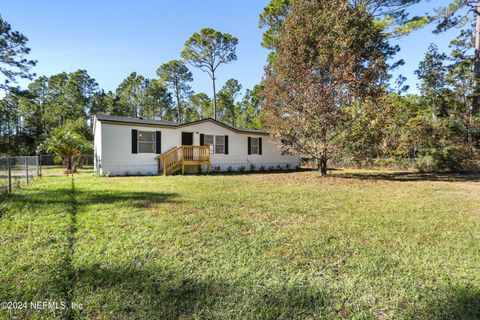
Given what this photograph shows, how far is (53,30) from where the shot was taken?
9523 millimetres

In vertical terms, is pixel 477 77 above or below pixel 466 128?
above

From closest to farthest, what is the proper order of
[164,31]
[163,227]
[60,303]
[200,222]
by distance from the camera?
[60,303]
[163,227]
[200,222]
[164,31]

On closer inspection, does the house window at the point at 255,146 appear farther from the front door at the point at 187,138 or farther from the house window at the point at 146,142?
the house window at the point at 146,142

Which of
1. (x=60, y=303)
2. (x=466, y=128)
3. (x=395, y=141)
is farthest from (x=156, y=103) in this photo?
(x=60, y=303)

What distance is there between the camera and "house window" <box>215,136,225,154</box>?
15145 mm

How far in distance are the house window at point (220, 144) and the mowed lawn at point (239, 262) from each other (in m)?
10.3

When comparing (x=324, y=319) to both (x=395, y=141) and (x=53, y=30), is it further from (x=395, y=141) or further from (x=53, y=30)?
(x=395, y=141)

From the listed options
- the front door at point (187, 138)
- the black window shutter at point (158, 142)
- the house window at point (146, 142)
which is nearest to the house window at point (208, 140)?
the front door at point (187, 138)

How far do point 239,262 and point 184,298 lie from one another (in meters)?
0.78

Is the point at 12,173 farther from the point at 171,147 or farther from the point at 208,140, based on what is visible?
the point at 208,140

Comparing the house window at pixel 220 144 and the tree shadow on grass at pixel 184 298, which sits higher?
the house window at pixel 220 144

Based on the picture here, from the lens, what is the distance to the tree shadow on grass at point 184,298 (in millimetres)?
1849

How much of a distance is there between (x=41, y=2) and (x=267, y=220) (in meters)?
10.7

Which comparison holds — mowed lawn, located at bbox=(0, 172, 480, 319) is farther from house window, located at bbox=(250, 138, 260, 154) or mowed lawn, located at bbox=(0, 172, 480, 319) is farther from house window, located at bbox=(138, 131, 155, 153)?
house window, located at bbox=(250, 138, 260, 154)
